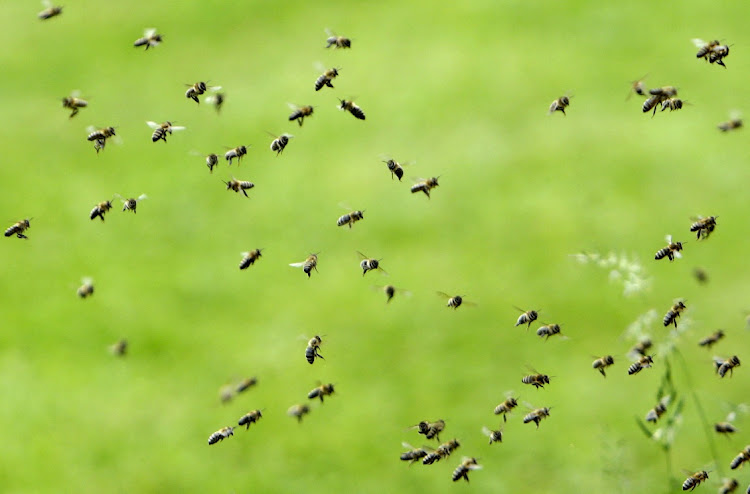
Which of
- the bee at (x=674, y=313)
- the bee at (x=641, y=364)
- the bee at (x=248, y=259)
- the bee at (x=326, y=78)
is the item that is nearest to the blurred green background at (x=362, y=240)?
the bee at (x=641, y=364)

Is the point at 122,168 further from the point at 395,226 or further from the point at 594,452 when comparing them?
the point at 594,452

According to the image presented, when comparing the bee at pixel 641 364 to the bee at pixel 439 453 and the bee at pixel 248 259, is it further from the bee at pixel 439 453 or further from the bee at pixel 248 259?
the bee at pixel 248 259

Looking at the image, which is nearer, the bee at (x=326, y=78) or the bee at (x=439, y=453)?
the bee at (x=439, y=453)

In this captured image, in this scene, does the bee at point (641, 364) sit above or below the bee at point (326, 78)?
below

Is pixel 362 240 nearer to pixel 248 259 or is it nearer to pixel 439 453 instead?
pixel 248 259

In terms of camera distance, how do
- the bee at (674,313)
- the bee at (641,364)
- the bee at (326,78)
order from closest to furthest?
the bee at (641,364) → the bee at (674,313) → the bee at (326,78)

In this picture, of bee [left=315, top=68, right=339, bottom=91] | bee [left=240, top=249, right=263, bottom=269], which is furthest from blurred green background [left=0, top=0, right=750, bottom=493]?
bee [left=315, top=68, right=339, bottom=91]

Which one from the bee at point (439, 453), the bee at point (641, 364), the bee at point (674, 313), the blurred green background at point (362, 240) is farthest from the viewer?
the blurred green background at point (362, 240)

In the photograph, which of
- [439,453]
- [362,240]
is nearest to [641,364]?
[439,453]
